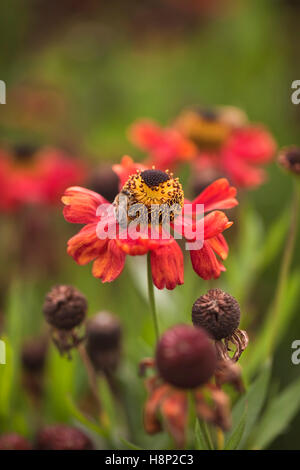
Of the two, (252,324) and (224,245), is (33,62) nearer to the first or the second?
(252,324)

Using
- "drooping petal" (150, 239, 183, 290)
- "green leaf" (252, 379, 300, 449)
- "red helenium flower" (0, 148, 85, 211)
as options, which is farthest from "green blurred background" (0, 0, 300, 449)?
"drooping petal" (150, 239, 183, 290)

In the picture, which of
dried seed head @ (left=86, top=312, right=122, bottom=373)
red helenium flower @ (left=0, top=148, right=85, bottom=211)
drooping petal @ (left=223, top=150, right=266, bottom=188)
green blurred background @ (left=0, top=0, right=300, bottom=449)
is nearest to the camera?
dried seed head @ (left=86, top=312, right=122, bottom=373)

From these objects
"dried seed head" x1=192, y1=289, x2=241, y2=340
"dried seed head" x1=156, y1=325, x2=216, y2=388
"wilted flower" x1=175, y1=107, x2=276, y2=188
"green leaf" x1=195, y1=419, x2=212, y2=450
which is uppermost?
"wilted flower" x1=175, y1=107, x2=276, y2=188

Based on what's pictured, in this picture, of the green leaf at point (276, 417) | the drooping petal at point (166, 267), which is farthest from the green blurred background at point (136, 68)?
the drooping petal at point (166, 267)

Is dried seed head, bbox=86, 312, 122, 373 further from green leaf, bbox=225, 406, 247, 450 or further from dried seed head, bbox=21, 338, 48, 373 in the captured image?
green leaf, bbox=225, 406, 247, 450

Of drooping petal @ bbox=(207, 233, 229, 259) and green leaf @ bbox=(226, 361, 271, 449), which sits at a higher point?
drooping petal @ bbox=(207, 233, 229, 259)

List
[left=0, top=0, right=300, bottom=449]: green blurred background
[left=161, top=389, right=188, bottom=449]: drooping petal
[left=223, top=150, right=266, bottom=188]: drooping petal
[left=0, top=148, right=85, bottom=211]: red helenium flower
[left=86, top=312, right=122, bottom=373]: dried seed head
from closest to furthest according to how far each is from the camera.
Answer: [left=161, top=389, right=188, bottom=449]: drooping petal
[left=86, top=312, right=122, bottom=373]: dried seed head
[left=223, top=150, right=266, bottom=188]: drooping petal
[left=0, top=148, right=85, bottom=211]: red helenium flower
[left=0, top=0, right=300, bottom=449]: green blurred background
